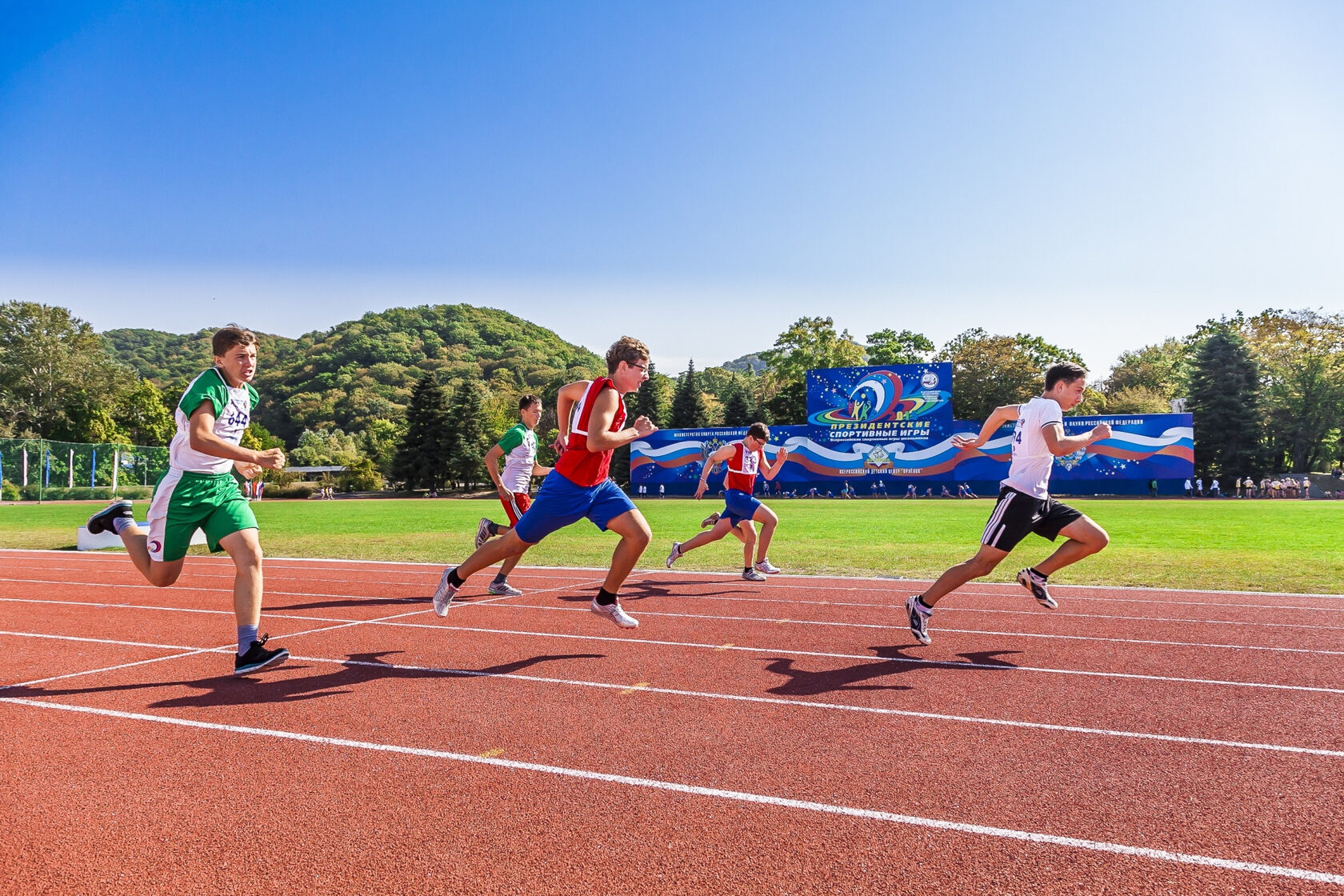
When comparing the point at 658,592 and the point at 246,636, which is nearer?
the point at 246,636

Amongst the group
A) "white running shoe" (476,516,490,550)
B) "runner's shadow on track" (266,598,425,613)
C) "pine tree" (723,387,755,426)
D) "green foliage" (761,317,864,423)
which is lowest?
"runner's shadow on track" (266,598,425,613)

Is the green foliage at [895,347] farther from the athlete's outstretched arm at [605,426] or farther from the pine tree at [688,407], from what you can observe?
the athlete's outstretched arm at [605,426]

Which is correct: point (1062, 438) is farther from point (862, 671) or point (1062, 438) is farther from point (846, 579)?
point (846, 579)

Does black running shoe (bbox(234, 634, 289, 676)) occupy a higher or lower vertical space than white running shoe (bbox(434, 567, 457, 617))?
lower

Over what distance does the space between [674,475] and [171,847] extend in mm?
54796

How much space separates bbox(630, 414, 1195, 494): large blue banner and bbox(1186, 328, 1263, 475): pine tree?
1007 centimetres

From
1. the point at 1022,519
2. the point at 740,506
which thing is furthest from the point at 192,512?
the point at 740,506

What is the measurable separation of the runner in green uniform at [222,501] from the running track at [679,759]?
50cm

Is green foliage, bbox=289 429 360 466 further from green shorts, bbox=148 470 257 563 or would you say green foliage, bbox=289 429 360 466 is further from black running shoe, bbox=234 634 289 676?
black running shoe, bbox=234 634 289 676

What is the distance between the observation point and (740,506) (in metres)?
10.8

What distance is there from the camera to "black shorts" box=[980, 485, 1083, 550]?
6.49 metres

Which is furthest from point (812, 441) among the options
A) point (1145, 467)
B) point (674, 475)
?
point (1145, 467)

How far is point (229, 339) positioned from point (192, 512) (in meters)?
1.14

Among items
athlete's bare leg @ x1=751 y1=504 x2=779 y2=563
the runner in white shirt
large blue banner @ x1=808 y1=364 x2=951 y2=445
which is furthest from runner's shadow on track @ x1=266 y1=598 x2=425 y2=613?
large blue banner @ x1=808 y1=364 x2=951 y2=445
